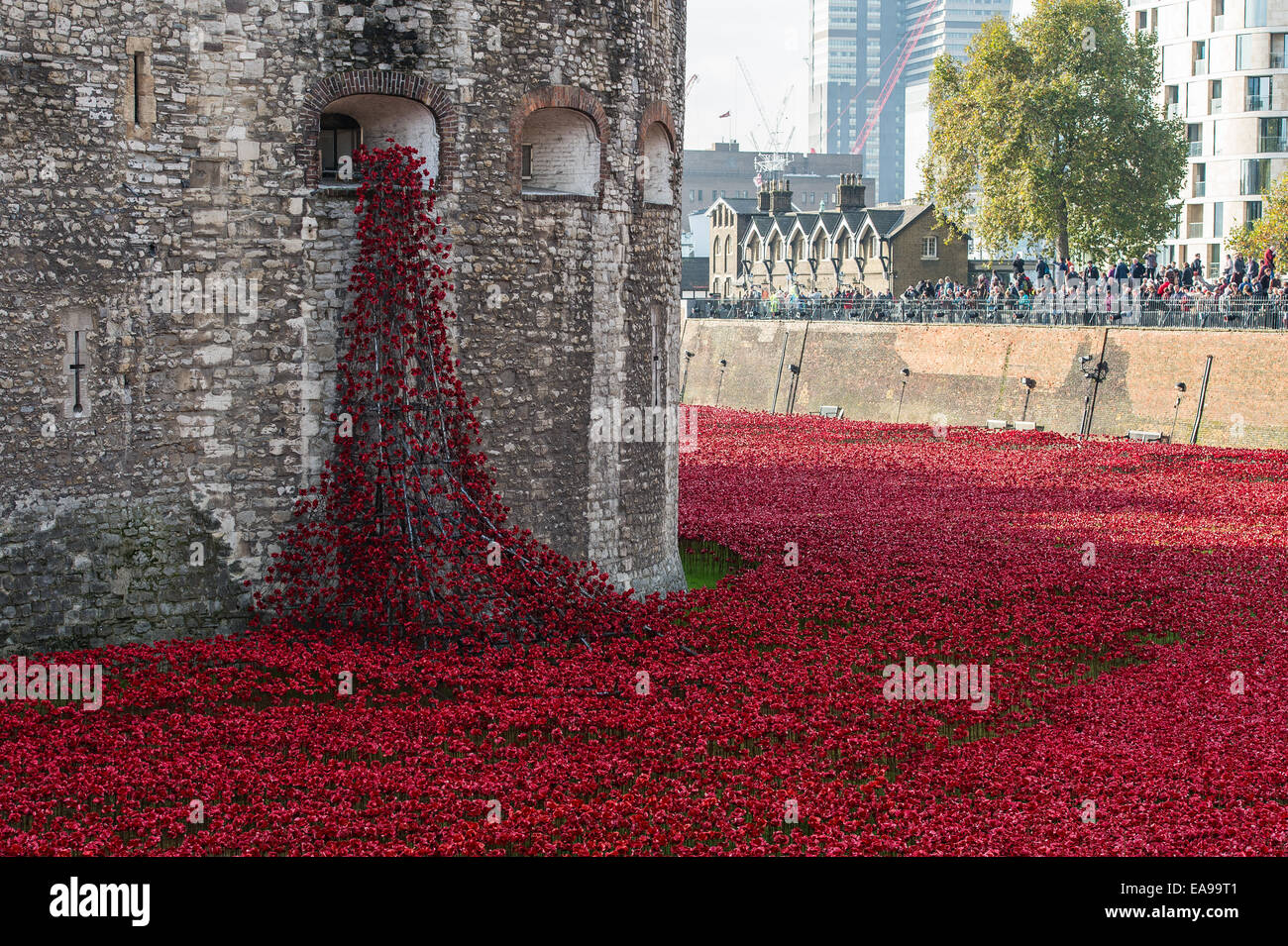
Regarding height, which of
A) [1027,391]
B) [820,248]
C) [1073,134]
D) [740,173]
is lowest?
[1027,391]

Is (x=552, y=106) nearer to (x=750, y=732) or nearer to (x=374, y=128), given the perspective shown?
(x=374, y=128)

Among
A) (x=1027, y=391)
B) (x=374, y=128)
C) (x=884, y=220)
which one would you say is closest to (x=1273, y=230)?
(x=1027, y=391)

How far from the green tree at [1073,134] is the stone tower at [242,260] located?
131 feet

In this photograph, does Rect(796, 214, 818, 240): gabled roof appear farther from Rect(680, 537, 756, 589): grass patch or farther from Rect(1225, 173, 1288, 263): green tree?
Rect(680, 537, 756, 589): grass patch

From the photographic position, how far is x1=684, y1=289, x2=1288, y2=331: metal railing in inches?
1446

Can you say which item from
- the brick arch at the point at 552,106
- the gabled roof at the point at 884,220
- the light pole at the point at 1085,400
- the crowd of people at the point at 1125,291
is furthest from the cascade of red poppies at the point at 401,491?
the gabled roof at the point at 884,220

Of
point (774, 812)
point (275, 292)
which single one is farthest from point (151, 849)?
point (275, 292)

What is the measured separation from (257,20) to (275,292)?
288 cm

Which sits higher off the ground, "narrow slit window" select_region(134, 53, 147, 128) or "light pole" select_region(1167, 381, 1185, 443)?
"narrow slit window" select_region(134, 53, 147, 128)

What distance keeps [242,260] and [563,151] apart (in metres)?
4.18

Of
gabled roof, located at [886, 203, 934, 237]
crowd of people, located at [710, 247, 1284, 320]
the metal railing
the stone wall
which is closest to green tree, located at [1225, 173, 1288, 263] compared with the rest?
crowd of people, located at [710, 247, 1284, 320]

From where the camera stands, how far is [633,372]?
19.0 meters

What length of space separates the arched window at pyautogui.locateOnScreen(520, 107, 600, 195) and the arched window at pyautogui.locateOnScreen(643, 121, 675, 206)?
1643 mm

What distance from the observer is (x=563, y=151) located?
1809 cm
